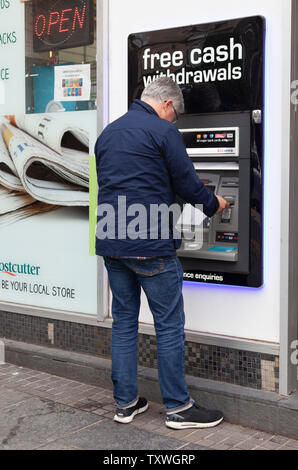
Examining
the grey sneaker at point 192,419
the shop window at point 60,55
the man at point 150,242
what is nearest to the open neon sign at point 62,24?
the shop window at point 60,55

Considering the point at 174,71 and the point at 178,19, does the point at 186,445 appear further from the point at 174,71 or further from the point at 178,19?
the point at 178,19

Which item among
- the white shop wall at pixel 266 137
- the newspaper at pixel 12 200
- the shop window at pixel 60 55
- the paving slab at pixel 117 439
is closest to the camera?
the paving slab at pixel 117 439

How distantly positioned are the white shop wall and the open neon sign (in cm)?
34

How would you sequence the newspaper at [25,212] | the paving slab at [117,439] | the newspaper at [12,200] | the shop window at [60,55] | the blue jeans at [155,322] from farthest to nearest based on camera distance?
the newspaper at [12,200]
the newspaper at [25,212]
the shop window at [60,55]
the blue jeans at [155,322]
the paving slab at [117,439]

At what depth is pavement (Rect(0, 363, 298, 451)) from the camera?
374 centimetres

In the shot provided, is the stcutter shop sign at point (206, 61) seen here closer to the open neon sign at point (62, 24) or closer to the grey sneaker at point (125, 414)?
the open neon sign at point (62, 24)

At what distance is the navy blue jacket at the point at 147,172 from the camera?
3.75 metres

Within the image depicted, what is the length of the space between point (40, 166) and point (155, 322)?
6.11 ft

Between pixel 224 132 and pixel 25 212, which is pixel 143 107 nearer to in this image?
pixel 224 132

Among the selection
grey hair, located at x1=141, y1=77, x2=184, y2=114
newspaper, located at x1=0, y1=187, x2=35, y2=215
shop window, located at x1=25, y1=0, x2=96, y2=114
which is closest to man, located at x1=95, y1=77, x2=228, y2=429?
grey hair, located at x1=141, y1=77, x2=184, y2=114

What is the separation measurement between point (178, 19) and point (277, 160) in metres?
1.19

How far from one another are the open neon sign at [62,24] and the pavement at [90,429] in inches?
101

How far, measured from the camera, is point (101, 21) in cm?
476

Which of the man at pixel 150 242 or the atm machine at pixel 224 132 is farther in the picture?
the atm machine at pixel 224 132
